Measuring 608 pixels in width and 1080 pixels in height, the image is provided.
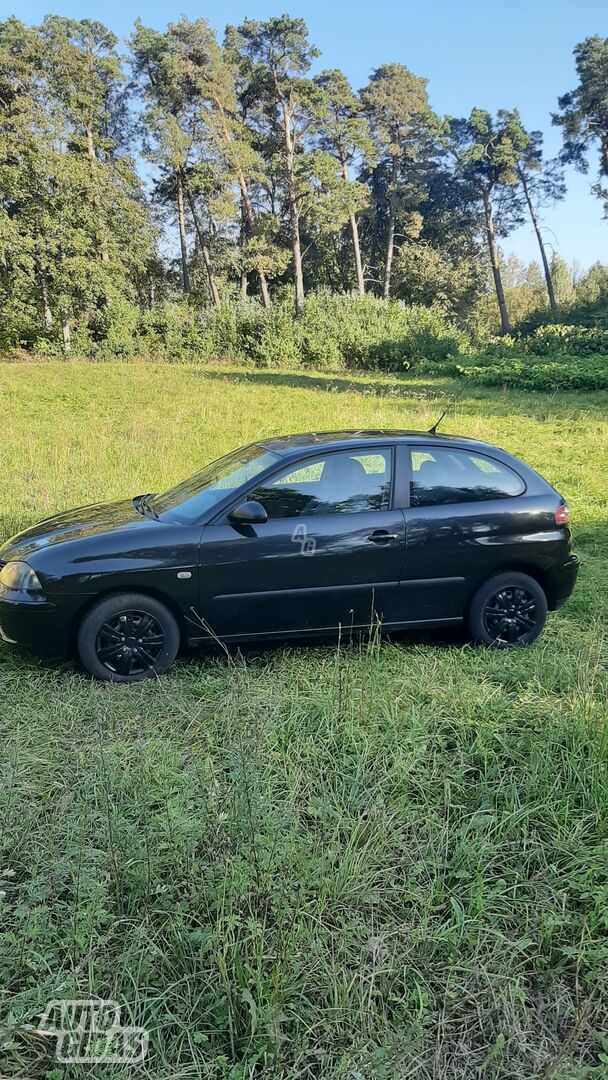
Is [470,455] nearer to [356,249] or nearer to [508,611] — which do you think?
→ [508,611]

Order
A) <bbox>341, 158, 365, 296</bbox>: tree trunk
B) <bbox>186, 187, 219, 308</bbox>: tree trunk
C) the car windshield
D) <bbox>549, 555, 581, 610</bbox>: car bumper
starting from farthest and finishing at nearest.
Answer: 1. <bbox>341, 158, 365, 296</bbox>: tree trunk
2. <bbox>186, 187, 219, 308</bbox>: tree trunk
3. <bbox>549, 555, 581, 610</bbox>: car bumper
4. the car windshield

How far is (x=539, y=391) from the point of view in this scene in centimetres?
2136

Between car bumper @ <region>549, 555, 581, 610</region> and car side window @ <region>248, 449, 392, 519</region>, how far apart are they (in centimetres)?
137

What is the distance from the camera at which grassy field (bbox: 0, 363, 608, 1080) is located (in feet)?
6.86

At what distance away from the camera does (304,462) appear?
4578 mm

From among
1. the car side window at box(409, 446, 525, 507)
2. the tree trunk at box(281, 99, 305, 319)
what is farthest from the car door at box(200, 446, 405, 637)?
the tree trunk at box(281, 99, 305, 319)

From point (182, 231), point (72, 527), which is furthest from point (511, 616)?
point (182, 231)

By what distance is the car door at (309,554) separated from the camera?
430 centimetres

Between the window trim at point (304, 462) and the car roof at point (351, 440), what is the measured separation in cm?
4

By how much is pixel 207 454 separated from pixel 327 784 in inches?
325

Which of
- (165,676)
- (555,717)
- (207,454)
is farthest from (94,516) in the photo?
(207,454)

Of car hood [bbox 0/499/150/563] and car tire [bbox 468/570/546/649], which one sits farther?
car tire [bbox 468/570/546/649]

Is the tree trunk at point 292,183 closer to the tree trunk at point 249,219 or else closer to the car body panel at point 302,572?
the tree trunk at point 249,219

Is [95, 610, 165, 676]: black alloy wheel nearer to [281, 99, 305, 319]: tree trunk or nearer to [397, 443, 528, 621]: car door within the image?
[397, 443, 528, 621]: car door
